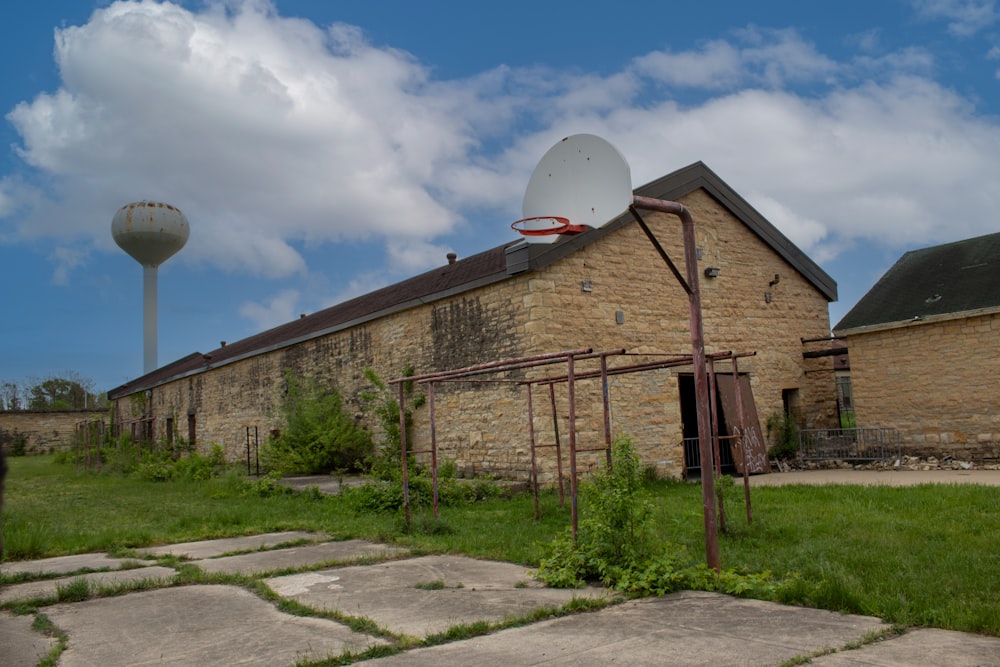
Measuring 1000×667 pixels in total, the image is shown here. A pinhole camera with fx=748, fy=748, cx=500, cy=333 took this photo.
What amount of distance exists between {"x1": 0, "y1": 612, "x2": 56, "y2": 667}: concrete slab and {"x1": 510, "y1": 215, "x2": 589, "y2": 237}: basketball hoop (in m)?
4.26

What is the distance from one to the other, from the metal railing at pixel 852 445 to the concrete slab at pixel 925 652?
11.6m

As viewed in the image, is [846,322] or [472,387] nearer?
[472,387]

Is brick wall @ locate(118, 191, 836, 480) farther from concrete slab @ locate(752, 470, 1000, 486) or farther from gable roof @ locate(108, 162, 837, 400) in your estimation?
concrete slab @ locate(752, 470, 1000, 486)

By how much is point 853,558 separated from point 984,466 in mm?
9665

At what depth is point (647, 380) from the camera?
45.2ft

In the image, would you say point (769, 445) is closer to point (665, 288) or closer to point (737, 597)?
point (665, 288)

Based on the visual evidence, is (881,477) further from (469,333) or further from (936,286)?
(469,333)

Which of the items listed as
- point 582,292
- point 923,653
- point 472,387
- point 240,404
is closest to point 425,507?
point 472,387

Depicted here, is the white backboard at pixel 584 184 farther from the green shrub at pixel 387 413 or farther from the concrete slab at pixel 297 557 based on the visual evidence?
the green shrub at pixel 387 413

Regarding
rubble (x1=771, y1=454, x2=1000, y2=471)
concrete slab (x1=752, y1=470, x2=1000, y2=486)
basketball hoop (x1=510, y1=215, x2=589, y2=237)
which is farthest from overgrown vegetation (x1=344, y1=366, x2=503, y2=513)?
rubble (x1=771, y1=454, x2=1000, y2=471)

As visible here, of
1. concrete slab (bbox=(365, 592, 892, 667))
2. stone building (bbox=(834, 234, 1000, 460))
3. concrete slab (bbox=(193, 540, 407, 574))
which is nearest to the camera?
concrete slab (bbox=(365, 592, 892, 667))

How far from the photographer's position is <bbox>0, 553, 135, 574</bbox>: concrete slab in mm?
7406

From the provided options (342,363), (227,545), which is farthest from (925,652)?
(342,363)

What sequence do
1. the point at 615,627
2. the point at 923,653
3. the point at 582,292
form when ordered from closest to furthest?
1. the point at 923,653
2. the point at 615,627
3. the point at 582,292
